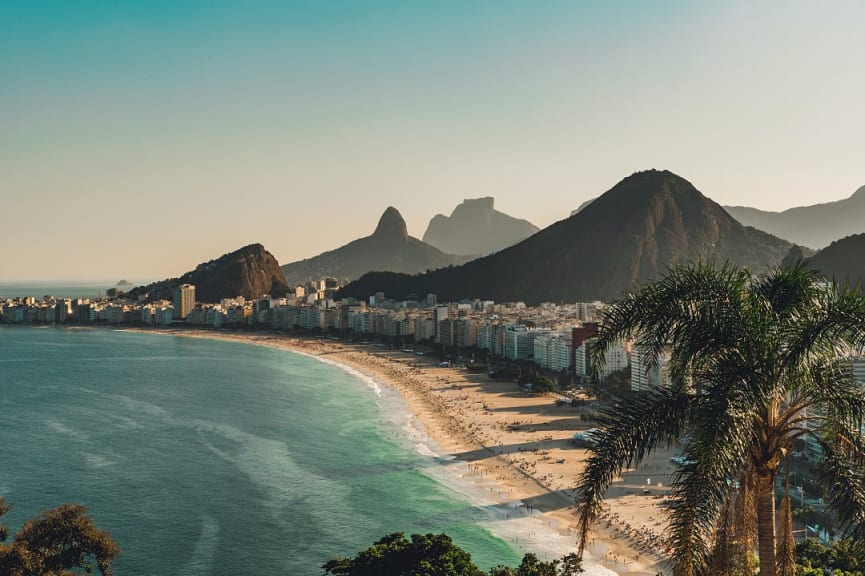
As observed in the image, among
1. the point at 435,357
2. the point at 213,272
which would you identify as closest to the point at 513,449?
the point at 435,357

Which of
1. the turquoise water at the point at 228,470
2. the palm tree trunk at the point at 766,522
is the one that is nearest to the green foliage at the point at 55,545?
the turquoise water at the point at 228,470

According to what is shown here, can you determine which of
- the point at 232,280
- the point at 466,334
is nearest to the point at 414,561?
the point at 466,334

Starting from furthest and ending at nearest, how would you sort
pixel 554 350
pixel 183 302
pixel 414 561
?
pixel 183 302 → pixel 554 350 → pixel 414 561

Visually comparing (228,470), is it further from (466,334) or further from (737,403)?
(466,334)

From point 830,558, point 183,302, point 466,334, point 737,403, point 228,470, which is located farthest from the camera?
point 183,302

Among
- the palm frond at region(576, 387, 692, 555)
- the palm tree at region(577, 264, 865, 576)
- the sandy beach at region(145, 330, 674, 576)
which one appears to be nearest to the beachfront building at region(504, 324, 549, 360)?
the sandy beach at region(145, 330, 674, 576)
